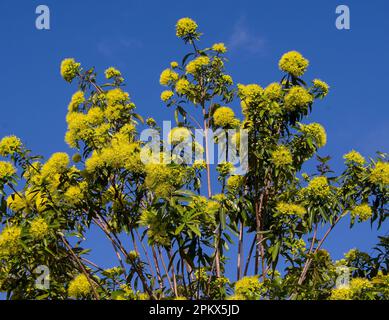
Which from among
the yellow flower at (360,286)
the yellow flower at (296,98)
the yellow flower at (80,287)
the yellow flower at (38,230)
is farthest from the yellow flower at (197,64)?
the yellow flower at (360,286)

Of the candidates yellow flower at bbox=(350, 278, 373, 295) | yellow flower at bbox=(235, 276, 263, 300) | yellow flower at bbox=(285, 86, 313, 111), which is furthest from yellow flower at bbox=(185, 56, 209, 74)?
yellow flower at bbox=(350, 278, 373, 295)

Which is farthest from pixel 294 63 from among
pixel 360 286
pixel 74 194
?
pixel 74 194

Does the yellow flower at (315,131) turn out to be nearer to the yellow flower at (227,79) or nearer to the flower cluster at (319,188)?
the flower cluster at (319,188)

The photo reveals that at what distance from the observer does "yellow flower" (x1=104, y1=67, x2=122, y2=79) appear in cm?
1005

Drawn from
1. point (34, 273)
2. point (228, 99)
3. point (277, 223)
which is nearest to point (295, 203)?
point (277, 223)

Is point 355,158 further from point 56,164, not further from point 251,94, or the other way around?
point 56,164

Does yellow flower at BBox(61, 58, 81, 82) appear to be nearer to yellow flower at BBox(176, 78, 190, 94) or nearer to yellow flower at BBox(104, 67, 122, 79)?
yellow flower at BBox(104, 67, 122, 79)

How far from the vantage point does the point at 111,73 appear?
10.1 meters

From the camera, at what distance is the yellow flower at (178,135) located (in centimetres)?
881

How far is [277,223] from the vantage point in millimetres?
8148

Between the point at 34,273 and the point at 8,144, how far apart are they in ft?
4.99

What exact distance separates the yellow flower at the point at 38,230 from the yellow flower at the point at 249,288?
2174 mm
